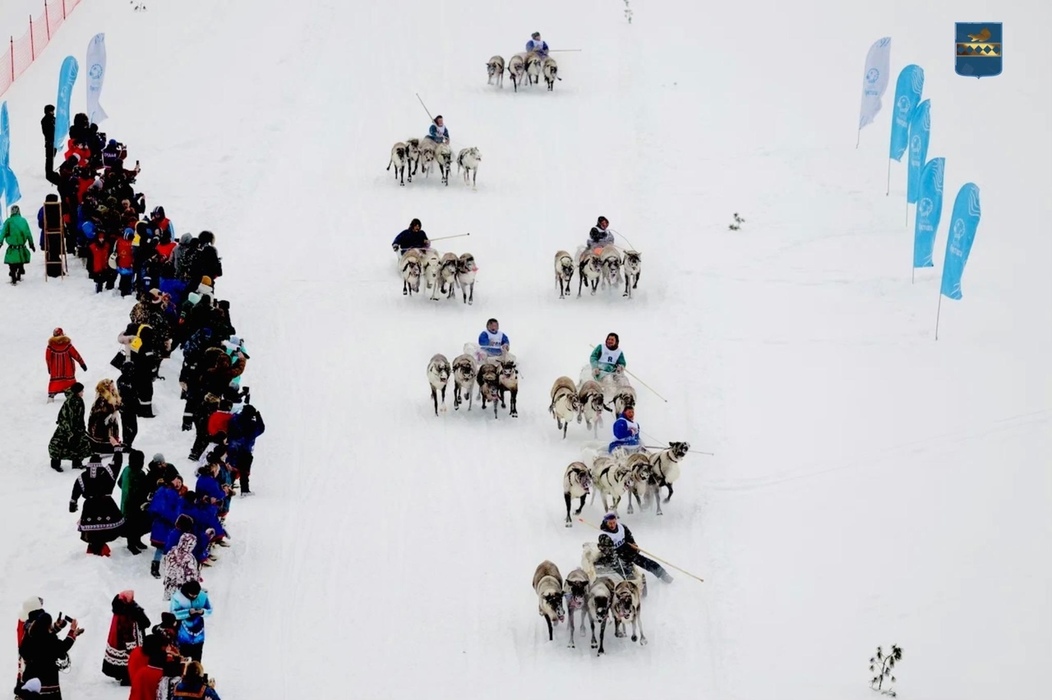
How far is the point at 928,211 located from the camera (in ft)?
83.4

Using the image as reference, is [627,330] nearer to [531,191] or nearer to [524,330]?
[524,330]

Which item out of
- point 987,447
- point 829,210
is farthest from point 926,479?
point 829,210

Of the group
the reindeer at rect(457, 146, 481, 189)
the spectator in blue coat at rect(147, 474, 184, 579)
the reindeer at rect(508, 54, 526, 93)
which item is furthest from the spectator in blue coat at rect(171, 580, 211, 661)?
the reindeer at rect(508, 54, 526, 93)

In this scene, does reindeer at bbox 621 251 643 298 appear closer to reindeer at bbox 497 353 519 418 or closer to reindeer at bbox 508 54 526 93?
reindeer at bbox 497 353 519 418

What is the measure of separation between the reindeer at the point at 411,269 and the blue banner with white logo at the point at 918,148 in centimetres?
923

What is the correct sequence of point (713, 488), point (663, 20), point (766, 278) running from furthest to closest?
point (663, 20), point (766, 278), point (713, 488)

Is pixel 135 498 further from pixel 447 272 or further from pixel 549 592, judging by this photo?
pixel 447 272

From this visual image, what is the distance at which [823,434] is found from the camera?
21500 millimetres

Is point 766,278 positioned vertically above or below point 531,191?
below

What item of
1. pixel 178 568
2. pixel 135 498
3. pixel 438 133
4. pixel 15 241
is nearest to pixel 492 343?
pixel 135 498

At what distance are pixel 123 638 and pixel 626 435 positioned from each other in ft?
24.6

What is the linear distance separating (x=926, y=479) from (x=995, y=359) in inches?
172

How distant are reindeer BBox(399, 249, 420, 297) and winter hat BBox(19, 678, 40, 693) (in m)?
12.6

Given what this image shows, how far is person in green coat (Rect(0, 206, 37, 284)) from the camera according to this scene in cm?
2433
